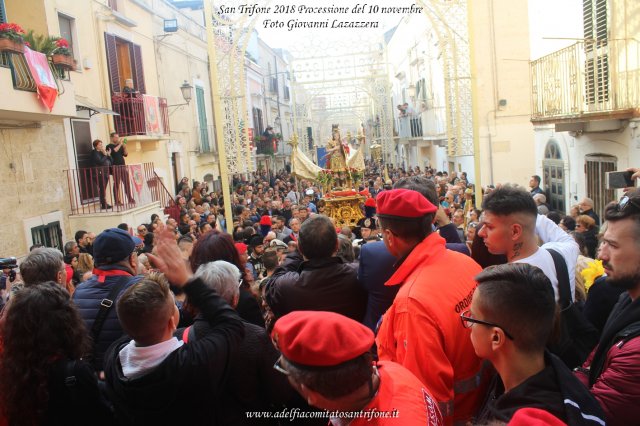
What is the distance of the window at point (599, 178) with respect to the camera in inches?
394

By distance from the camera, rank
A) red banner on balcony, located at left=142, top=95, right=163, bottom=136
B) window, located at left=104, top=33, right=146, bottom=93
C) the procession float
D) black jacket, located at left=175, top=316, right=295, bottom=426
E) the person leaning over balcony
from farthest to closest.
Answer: red banner on balcony, located at left=142, top=95, right=163, bottom=136 < window, located at left=104, top=33, right=146, bottom=93 < the person leaning over balcony < the procession float < black jacket, located at left=175, top=316, right=295, bottom=426

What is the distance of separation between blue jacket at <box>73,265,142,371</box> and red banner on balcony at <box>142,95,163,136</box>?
11757 millimetres

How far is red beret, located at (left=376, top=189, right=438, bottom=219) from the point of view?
265 cm

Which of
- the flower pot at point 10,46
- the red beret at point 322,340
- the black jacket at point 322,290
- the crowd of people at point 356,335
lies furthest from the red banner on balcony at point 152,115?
the red beret at point 322,340

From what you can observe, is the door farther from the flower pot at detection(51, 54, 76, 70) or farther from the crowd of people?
the crowd of people

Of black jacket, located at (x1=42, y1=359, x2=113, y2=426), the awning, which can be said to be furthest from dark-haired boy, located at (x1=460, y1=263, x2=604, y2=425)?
the awning

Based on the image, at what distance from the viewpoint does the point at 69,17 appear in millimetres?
11641

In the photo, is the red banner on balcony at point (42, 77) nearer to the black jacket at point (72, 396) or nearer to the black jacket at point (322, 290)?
the black jacket at point (322, 290)

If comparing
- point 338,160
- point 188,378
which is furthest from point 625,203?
point 338,160

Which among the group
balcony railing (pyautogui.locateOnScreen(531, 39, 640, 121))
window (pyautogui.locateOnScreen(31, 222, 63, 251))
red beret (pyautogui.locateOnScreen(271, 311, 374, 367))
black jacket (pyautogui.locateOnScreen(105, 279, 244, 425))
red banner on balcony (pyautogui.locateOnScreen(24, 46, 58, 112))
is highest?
red banner on balcony (pyautogui.locateOnScreen(24, 46, 58, 112))

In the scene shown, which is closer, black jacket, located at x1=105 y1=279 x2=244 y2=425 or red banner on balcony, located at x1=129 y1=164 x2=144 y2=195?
black jacket, located at x1=105 y1=279 x2=244 y2=425

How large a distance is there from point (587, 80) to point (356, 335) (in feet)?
32.8

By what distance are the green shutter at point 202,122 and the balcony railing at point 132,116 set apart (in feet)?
16.9

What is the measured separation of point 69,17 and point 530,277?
478 inches
